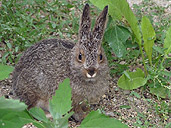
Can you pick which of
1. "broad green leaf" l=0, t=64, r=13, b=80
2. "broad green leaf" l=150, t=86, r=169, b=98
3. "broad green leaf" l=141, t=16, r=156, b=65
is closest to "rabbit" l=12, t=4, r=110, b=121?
Result: "broad green leaf" l=150, t=86, r=169, b=98

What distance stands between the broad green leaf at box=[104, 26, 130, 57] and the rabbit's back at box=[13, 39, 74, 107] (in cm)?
58

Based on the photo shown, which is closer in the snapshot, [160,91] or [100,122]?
[100,122]

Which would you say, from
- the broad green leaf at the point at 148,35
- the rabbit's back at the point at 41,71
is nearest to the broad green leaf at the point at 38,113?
the rabbit's back at the point at 41,71

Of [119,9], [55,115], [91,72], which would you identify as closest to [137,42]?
[119,9]

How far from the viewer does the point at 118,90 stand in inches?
174

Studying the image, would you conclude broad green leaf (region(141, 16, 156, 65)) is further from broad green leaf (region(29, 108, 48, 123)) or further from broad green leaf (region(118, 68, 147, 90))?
broad green leaf (region(29, 108, 48, 123))

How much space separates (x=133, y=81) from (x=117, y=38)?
0.62m

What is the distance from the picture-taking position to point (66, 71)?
12.8ft

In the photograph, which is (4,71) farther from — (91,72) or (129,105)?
(129,105)

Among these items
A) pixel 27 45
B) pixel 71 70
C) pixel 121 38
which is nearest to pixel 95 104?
pixel 71 70

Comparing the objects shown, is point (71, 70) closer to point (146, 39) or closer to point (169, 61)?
Result: point (146, 39)

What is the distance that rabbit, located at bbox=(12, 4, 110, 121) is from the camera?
3.62m

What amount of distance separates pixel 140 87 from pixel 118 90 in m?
0.31

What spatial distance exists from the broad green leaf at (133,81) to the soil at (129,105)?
117 millimetres
